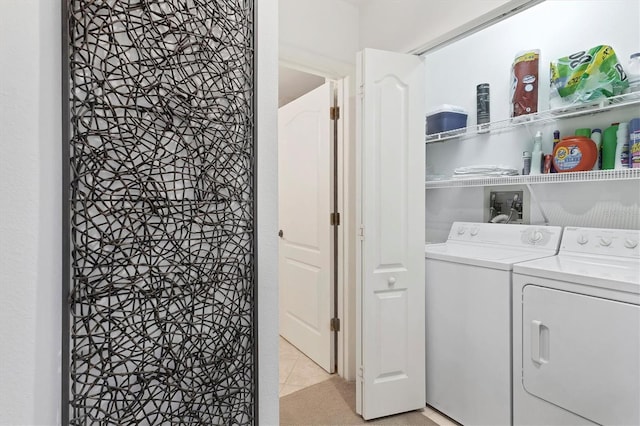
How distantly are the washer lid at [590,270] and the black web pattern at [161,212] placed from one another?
3.99ft

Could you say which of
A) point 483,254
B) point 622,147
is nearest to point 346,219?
point 483,254

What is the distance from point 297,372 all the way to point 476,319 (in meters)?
1.38

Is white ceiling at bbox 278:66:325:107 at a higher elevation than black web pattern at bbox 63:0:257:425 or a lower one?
higher

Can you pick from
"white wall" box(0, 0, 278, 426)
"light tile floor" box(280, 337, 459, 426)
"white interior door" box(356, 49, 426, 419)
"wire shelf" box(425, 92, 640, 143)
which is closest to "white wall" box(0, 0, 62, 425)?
"white wall" box(0, 0, 278, 426)

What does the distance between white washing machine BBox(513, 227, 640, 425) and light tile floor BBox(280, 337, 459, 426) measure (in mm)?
557

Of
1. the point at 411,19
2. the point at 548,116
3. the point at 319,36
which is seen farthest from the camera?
the point at 319,36

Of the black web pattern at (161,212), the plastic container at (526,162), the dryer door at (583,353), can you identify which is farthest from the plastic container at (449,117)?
the black web pattern at (161,212)

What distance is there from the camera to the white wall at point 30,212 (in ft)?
2.35

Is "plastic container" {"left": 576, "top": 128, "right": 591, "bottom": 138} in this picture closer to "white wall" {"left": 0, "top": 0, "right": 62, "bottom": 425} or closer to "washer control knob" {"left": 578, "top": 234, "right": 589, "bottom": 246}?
"washer control knob" {"left": 578, "top": 234, "right": 589, "bottom": 246}

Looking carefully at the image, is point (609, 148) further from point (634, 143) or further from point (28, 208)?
point (28, 208)

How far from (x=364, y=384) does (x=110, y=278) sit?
1572 millimetres

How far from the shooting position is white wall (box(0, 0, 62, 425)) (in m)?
0.72

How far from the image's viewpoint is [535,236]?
6.69 feet

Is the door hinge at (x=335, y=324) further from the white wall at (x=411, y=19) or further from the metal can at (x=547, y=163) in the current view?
the white wall at (x=411, y=19)
